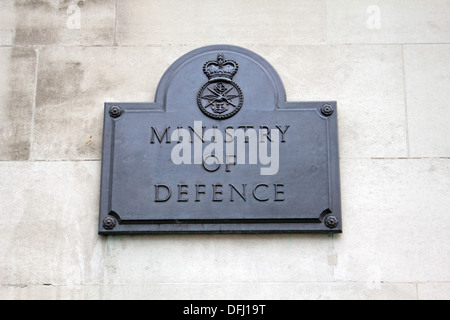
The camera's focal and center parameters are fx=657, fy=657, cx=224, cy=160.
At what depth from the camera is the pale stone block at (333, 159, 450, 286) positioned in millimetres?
5824

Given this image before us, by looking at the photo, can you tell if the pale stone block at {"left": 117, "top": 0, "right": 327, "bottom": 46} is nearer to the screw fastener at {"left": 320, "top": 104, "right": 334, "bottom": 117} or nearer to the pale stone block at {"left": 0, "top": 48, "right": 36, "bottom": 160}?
the screw fastener at {"left": 320, "top": 104, "right": 334, "bottom": 117}

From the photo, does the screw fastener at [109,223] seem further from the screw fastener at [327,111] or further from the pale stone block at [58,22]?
the screw fastener at [327,111]

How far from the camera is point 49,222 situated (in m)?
6.03

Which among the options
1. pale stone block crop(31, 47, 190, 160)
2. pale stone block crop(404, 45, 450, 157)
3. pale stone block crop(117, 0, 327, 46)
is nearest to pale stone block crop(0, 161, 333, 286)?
pale stone block crop(31, 47, 190, 160)

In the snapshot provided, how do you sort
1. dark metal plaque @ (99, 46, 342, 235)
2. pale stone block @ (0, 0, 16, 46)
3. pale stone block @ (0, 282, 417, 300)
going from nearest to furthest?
1. pale stone block @ (0, 282, 417, 300)
2. dark metal plaque @ (99, 46, 342, 235)
3. pale stone block @ (0, 0, 16, 46)

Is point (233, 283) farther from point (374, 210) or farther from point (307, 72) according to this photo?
point (307, 72)

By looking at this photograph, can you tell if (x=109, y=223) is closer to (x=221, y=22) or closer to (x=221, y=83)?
(x=221, y=83)

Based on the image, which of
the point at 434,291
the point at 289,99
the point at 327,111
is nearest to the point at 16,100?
the point at 289,99

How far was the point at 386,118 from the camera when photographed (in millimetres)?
6219

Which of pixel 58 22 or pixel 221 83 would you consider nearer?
pixel 221 83

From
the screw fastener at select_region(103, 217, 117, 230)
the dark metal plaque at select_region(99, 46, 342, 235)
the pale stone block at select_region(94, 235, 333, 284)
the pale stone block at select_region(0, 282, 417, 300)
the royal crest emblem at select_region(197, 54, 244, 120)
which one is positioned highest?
the royal crest emblem at select_region(197, 54, 244, 120)

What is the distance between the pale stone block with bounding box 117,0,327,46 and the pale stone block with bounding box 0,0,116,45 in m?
0.16

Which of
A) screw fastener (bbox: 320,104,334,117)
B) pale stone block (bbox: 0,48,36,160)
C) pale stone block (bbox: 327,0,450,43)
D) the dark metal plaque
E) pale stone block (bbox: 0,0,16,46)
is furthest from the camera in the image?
pale stone block (bbox: 0,0,16,46)

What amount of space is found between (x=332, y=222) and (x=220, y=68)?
71.1 inches
